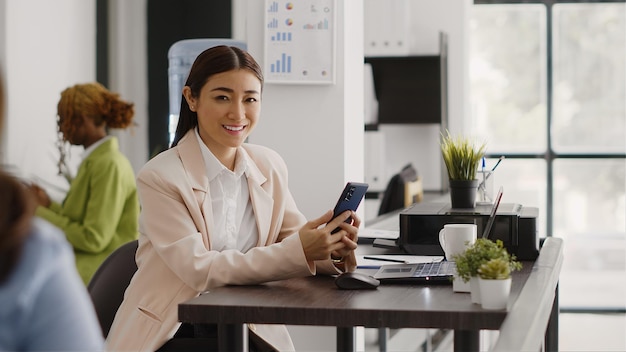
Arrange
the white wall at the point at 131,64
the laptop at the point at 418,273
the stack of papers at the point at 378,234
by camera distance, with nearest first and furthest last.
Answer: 1. the laptop at the point at 418,273
2. the stack of papers at the point at 378,234
3. the white wall at the point at 131,64

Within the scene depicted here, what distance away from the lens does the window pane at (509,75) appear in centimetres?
669

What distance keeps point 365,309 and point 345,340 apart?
77cm

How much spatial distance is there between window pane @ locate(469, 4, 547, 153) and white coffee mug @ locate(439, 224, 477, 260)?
179 inches

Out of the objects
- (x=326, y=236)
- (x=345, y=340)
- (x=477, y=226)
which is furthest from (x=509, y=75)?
(x=326, y=236)

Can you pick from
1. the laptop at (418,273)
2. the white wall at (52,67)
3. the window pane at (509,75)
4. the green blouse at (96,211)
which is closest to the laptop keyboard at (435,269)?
the laptop at (418,273)

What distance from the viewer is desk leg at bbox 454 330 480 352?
1854 mm

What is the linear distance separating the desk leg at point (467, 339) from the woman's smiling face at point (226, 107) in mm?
790

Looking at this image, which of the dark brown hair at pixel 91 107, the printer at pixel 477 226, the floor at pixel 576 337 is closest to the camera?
the printer at pixel 477 226

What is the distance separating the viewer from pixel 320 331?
123 inches

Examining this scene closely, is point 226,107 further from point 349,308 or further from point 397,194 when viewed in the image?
point 397,194

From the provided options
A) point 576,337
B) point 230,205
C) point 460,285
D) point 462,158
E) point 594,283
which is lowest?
point 576,337

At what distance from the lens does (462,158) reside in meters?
2.71

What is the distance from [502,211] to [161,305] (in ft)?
3.19

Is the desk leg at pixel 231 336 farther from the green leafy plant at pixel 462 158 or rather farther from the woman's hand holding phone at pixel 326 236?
the green leafy plant at pixel 462 158
